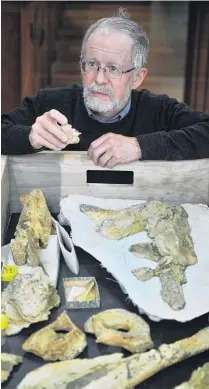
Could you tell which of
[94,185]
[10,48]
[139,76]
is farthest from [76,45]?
[94,185]

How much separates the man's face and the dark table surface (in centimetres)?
72

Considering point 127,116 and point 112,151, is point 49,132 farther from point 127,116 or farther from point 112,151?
point 127,116

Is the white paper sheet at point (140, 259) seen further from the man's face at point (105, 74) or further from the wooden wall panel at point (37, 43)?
the wooden wall panel at point (37, 43)

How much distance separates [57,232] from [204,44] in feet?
10.1

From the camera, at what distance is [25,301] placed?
1.09 m

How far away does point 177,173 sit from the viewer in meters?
1.61

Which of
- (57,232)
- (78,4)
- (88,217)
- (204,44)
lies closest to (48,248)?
(57,232)

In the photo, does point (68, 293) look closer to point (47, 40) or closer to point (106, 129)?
point (106, 129)

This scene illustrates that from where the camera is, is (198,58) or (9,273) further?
(198,58)

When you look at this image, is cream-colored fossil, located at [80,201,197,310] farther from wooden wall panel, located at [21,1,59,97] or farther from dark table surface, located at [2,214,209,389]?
wooden wall panel, located at [21,1,59,97]

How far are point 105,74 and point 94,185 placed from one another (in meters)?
0.43

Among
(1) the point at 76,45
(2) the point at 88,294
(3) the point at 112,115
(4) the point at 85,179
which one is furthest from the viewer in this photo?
(1) the point at 76,45

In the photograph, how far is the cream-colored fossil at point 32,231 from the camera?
1.24 metres

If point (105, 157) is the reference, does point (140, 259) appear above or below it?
below
